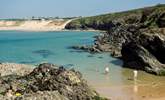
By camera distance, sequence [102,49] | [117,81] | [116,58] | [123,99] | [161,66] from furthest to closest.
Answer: [102,49]
[116,58]
[161,66]
[117,81]
[123,99]

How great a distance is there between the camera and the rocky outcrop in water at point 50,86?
1508cm

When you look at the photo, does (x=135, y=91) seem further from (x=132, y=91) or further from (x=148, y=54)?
(x=148, y=54)

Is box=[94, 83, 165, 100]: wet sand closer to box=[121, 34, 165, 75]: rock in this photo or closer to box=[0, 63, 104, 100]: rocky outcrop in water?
box=[121, 34, 165, 75]: rock

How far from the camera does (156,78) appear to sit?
3834cm

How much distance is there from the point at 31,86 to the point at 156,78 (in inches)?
907

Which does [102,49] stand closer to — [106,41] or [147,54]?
[106,41]

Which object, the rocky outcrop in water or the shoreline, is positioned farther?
the shoreline

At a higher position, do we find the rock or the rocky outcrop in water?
the rocky outcrop in water

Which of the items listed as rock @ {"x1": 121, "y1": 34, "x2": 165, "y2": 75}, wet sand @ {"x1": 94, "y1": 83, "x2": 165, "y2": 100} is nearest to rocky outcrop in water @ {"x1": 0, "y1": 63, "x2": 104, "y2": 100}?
wet sand @ {"x1": 94, "y1": 83, "x2": 165, "y2": 100}

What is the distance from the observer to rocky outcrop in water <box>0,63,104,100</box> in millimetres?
15080

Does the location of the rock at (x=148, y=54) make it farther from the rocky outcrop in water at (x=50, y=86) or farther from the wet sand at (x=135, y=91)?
the rocky outcrop in water at (x=50, y=86)

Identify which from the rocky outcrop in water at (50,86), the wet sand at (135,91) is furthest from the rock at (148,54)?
the rocky outcrop in water at (50,86)

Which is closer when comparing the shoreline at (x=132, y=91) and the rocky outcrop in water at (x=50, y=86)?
the rocky outcrop in water at (x=50, y=86)

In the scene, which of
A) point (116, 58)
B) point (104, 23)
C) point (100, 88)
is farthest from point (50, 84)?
point (104, 23)
